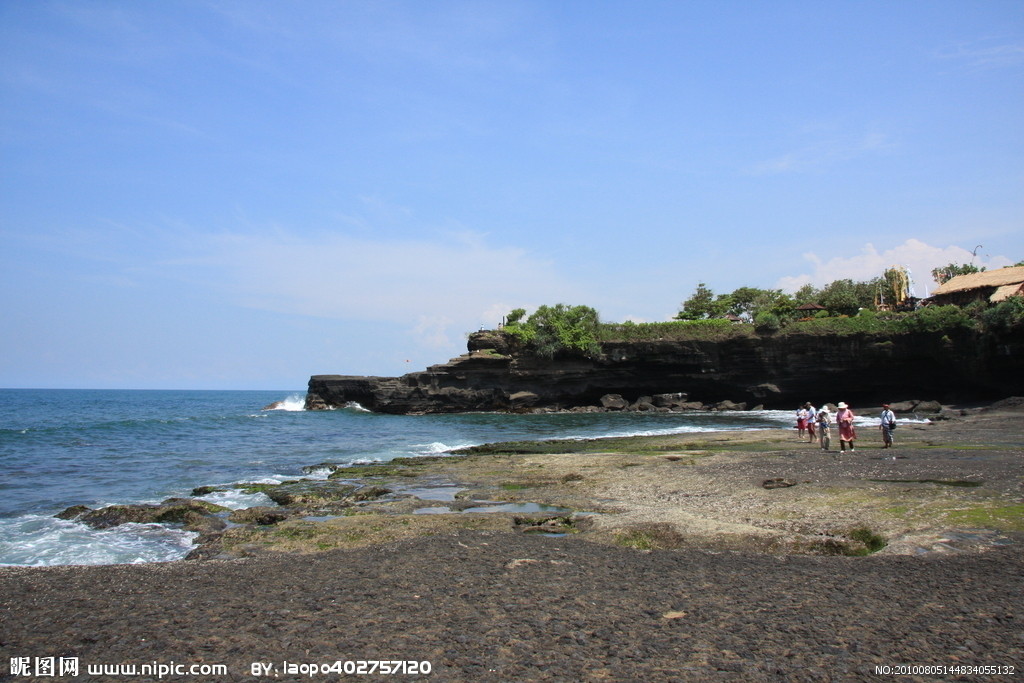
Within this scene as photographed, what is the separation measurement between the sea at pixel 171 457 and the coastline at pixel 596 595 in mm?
3247

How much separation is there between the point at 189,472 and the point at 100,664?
71.4 ft

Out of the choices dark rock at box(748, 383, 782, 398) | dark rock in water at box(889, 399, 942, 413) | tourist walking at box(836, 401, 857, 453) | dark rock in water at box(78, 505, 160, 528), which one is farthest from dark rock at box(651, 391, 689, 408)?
dark rock in water at box(78, 505, 160, 528)

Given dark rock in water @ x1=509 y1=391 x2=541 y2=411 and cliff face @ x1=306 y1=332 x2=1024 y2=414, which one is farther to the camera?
dark rock in water @ x1=509 y1=391 x2=541 y2=411

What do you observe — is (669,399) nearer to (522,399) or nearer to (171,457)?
(522,399)

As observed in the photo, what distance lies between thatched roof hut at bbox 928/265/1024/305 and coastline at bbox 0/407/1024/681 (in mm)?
47819

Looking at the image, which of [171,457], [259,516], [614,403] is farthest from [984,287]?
[171,457]

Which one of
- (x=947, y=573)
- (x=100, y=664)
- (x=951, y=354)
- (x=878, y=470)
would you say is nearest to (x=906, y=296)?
(x=951, y=354)

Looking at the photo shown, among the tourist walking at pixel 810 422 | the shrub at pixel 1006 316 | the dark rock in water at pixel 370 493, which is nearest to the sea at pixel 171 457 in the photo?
the dark rock in water at pixel 370 493

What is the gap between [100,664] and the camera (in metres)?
7.07

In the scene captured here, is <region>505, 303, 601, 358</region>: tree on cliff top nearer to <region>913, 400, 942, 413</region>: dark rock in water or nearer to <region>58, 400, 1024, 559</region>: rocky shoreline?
<region>913, 400, 942, 413</region>: dark rock in water

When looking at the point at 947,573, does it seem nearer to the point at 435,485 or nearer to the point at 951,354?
the point at 435,485

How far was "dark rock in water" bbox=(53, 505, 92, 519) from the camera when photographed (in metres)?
16.9

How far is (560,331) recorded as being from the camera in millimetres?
65875

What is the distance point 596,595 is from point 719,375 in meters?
59.2
